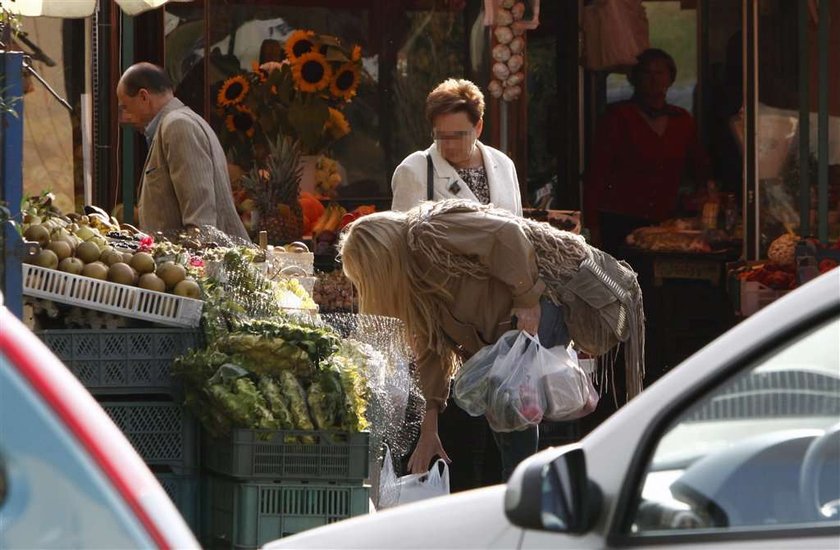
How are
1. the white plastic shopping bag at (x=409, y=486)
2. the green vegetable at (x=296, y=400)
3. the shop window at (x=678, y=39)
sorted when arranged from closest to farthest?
the green vegetable at (x=296, y=400), the white plastic shopping bag at (x=409, y=486), the shop window at (x=678, y=39)

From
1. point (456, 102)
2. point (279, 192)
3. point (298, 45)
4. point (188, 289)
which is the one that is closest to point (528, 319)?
point (456, 102)

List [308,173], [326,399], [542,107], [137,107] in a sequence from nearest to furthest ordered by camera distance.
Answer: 1. [326,399]
2. [137,107]
3. [308,173]
4. [542,107]

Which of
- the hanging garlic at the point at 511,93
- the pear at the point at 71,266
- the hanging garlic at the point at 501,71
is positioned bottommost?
the pear at the point at 71,266

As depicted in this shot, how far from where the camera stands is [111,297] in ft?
18.8

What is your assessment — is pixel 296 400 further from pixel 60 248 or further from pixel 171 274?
pixel 60 248

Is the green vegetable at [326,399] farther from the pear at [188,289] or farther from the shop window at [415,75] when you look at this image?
the shop window at [415,75]

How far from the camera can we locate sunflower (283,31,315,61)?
10.9 meters

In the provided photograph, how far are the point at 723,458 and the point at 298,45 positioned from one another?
8349mm

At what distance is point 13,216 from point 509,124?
5.47 meters

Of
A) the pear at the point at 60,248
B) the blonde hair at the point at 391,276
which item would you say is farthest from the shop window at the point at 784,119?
the pear at the point at 60,248

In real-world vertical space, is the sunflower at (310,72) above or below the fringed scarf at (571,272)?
above

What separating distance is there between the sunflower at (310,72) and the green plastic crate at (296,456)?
18.3 ft

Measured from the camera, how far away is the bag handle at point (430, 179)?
6855 mm

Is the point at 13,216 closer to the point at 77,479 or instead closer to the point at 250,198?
the point at 77,479
